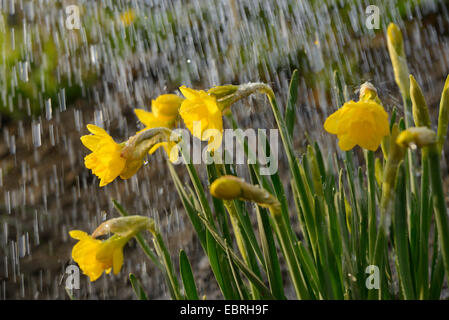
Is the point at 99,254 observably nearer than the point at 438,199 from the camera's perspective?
No

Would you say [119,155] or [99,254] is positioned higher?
[119,155]

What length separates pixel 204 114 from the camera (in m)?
0.70

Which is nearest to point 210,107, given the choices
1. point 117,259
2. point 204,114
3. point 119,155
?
point 204,114

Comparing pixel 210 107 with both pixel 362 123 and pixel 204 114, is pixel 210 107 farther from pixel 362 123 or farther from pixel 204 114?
pixel 362 123

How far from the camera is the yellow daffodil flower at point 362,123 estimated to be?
618 millimetres

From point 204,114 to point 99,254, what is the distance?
9.5 inches

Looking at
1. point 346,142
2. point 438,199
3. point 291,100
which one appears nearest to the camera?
point 438,199

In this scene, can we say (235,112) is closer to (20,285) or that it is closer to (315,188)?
(20,285)

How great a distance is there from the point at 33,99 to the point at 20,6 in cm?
86

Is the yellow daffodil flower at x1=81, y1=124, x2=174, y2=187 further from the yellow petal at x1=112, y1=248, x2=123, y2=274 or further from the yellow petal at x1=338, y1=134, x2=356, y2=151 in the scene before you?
the yellow petal at x1=338, y1=134, x2=356, y2=151

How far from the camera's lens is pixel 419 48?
74.9 inches

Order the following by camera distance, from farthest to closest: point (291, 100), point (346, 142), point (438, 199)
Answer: point (291, 100) < point (346, 142) < point (438, 199)

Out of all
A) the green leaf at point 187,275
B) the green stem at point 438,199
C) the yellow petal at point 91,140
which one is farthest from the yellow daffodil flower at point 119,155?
the green stem at point 438,199

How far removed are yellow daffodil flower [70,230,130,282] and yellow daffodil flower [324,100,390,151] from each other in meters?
0.32
